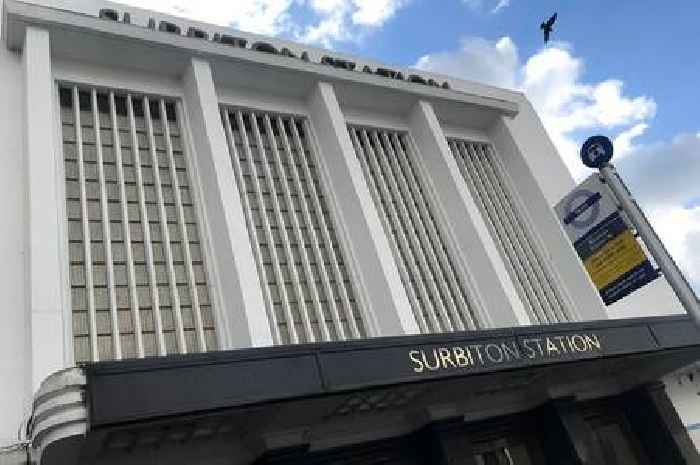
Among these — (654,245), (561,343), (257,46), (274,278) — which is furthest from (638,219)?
(257,46)

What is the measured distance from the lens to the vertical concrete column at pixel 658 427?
1083 cm

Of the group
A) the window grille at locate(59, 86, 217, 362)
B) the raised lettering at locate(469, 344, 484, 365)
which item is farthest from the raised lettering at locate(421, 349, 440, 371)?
the window grille at locate(59, 86, 217, 362)

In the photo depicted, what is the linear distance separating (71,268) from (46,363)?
7.60 feet

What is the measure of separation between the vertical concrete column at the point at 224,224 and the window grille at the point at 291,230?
981 millimetres

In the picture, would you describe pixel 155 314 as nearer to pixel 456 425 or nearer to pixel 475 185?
pixel 456 425

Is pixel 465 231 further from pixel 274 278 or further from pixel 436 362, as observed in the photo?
pixel 436 362

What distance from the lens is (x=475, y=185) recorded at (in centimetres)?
1584

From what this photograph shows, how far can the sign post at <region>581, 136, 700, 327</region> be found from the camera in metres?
5.88

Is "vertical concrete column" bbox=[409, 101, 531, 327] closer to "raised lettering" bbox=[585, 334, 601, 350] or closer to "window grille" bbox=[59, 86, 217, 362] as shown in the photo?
"raised lettering" bbox=[585, 334, 601, 350]

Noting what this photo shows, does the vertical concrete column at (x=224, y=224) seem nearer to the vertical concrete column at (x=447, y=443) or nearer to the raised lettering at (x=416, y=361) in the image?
the raised lettering at (x=416, y=361)

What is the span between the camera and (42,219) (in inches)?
340

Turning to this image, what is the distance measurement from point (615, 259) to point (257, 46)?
10.8m

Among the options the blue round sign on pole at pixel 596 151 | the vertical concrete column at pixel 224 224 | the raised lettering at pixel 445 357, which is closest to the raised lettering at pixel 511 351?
the raised lettering at pixel 445 357

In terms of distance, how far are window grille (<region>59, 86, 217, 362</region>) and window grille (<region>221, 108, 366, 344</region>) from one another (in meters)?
1.29
